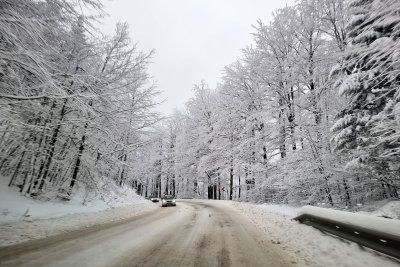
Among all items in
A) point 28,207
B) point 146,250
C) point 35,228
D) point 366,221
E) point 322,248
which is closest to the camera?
point 366,221

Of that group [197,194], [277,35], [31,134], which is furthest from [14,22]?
[197,194]

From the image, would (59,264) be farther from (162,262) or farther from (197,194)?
(197,194)

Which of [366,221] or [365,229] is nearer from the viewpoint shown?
[365,229]

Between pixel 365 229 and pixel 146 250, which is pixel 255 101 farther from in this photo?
pixel 146 250

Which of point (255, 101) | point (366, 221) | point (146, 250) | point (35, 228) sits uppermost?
point (255, 101)

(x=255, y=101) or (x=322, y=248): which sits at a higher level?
(x=255, y=101)

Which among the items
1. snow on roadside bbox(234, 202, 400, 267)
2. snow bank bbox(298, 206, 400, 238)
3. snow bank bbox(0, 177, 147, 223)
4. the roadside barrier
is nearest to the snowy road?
snow on roadside bbox(234, 202, 400, 267)

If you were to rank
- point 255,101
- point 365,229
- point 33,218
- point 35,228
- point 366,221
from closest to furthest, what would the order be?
1. point 365,229
2. point 366,221
3. point 35,228
4. point 33,218
5. point 255,101

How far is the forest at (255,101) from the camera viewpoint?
7.25 m

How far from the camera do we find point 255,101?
2352cm

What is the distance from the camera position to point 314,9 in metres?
15.6

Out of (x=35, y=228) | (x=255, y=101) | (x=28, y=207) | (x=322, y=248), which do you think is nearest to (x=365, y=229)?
(x=322, y=248)

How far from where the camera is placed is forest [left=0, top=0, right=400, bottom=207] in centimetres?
725

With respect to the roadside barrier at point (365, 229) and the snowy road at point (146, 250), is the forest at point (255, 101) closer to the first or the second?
the roadside barrier at point (365, 229)
